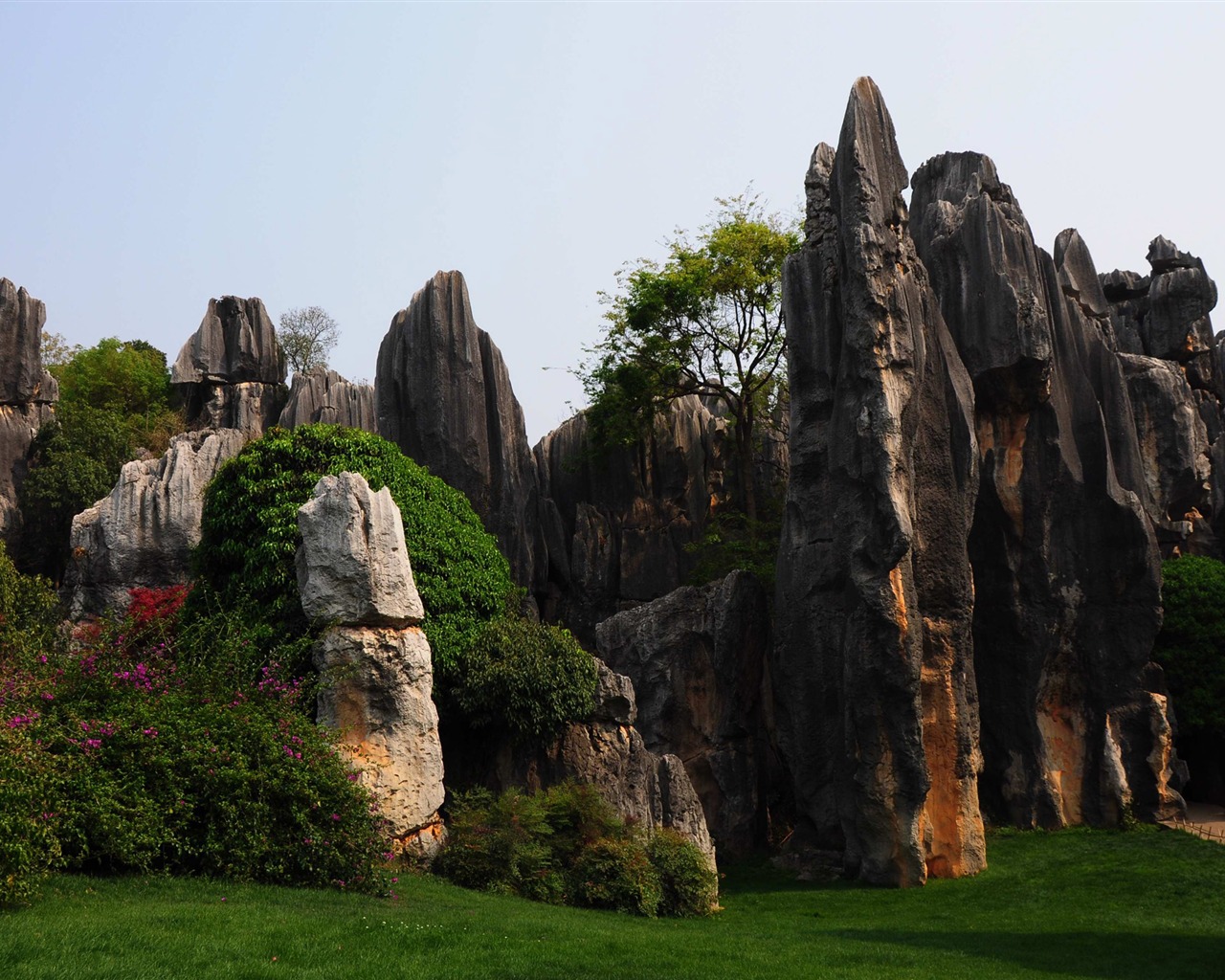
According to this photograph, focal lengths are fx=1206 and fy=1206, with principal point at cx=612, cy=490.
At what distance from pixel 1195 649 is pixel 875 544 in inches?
546

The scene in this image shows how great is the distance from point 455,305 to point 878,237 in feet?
45.1

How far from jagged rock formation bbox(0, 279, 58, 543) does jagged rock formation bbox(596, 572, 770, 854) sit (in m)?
22.1

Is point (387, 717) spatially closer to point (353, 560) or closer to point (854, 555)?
point (353, 560)

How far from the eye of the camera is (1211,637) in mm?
31281

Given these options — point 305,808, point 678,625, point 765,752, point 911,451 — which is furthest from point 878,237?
point 305,808

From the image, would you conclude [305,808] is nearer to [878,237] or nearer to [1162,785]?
[878,237]

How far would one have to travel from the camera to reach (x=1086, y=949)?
53.9 ft

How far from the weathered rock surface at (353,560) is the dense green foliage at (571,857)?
331 cm

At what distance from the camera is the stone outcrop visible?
106 feet

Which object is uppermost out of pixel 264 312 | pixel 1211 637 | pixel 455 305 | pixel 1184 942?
Result: pixel 264 312

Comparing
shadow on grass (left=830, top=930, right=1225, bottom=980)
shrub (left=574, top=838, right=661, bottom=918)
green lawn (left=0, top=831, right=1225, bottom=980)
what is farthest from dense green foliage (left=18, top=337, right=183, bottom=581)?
shadow on grass (left=830, top=930, right=1225, bottom=980)

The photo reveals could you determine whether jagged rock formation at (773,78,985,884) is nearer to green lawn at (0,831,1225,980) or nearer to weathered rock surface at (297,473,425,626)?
green lawn at (0,831,1225,980)

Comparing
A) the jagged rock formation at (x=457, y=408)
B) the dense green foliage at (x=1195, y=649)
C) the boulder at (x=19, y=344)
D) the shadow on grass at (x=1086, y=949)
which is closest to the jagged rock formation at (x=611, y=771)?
the shadow on grass at (x=1086, y=949)

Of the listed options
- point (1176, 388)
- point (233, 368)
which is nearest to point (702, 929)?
point (1176, 388)
